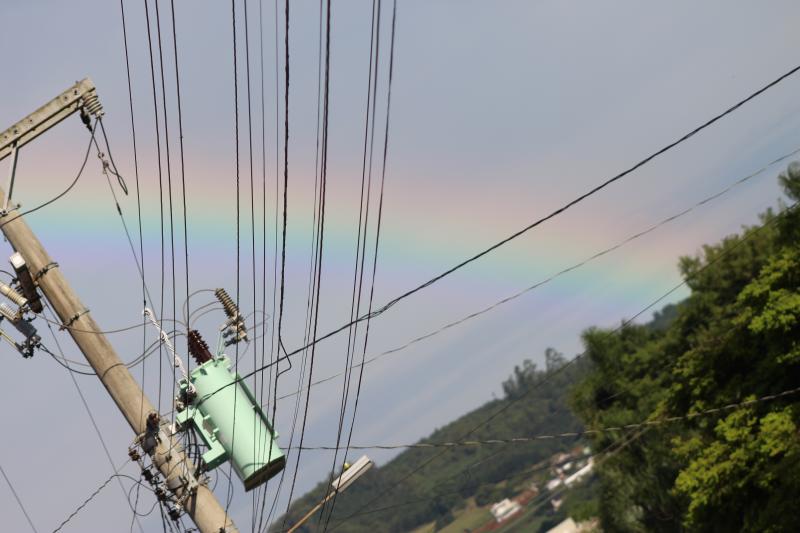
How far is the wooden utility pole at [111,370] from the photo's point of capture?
1530cm

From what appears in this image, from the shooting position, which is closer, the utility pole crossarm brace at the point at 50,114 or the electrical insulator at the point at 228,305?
the utility pole crossarm brace at the point at 50,114

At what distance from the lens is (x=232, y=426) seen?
1625 centimetres

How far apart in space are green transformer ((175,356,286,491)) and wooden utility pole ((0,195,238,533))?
55cm

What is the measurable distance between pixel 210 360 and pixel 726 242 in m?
74.6

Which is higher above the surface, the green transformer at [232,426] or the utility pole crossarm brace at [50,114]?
the utility pole crossarm brace at [50,114]

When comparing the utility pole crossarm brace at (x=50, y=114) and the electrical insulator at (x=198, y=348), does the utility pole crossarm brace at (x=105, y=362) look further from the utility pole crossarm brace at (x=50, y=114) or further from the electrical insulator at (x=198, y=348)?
the electrical insulator at (x=198, y=348)

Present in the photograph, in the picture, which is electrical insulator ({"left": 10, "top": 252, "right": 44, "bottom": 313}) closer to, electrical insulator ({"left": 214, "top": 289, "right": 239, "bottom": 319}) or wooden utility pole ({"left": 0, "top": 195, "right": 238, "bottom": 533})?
wooden utility pole ({"left": 0, "top": 195, "right": 238, "bottom": 533})

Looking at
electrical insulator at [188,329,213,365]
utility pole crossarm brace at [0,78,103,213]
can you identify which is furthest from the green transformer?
utility pole crossarm brace at [0,78,103,213]

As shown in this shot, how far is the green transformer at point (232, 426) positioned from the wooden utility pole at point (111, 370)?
550mm

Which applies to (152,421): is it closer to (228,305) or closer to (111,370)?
(111,370)

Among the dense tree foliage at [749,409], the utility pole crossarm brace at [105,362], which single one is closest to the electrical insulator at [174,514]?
the utility pole crossarm brace at [105,362]

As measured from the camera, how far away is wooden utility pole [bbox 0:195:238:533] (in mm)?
15297

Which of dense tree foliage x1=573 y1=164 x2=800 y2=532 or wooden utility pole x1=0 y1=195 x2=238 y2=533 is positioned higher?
wooden utility pole x1=0 y1=195 x2=238 y2=533

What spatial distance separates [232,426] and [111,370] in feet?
6.44
